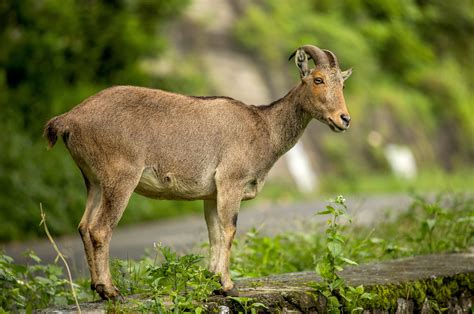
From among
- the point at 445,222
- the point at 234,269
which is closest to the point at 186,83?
the point at 445,222

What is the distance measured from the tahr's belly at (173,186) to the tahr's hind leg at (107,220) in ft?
0.62

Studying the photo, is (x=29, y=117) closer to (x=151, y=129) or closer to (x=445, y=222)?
(x=445, y=222)

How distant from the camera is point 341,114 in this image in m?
6.46

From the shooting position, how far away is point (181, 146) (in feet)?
20.7

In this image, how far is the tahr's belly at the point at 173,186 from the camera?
6.22 m

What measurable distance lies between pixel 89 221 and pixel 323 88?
190cm

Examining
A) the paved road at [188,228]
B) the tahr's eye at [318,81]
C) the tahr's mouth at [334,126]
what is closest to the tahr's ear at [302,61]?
the tahr's eye at [318,81]

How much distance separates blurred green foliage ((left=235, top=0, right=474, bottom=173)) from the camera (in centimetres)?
2219

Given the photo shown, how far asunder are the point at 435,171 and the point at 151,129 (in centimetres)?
2259

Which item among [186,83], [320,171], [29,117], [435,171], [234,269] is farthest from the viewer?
[435,171]

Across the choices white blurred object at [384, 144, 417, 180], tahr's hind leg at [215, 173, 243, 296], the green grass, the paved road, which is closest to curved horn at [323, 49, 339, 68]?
tahr's hind leg at [215, 173, 243, 296]

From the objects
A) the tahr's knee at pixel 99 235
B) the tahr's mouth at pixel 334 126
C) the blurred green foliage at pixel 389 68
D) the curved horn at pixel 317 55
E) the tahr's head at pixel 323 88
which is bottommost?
the tahr's knee at pixel 99 235

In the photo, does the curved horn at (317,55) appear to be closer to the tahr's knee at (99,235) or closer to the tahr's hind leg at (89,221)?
the tahr's hind leg at (89,221)

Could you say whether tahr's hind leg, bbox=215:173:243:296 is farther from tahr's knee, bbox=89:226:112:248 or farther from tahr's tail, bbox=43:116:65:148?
tahr's tail, bbox=43:116:65:148
